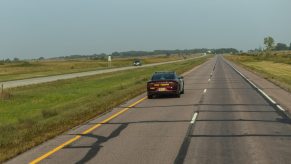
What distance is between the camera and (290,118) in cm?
1594

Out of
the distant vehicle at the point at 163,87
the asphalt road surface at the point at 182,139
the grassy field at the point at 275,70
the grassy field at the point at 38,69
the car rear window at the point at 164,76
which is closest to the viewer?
the asphalt road surface at the point at 182,139

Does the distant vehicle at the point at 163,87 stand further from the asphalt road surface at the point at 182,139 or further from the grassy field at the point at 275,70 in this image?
the grassy field at the point at 275,70

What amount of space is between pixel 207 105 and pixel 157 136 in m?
8.69

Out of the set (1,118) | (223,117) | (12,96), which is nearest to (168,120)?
(223,117)

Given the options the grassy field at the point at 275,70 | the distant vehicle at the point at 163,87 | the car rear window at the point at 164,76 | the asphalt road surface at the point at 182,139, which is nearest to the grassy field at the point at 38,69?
the grassy field at the point at 275,70

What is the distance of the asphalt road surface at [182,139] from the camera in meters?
9.47

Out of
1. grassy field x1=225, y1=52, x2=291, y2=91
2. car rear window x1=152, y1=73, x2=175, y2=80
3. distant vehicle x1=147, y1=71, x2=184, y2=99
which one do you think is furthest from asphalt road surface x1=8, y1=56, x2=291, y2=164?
grassy field x1=225, y1=52, x2=291, y2=91

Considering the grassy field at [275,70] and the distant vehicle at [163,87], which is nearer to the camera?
the distant vehicle at [163,87]

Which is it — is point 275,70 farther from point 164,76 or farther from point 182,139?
point 182,139

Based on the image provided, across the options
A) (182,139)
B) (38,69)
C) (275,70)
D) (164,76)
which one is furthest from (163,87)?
(38,69)

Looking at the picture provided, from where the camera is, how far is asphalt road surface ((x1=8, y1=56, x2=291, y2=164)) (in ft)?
31.1

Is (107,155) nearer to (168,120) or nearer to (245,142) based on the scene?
(245,142)

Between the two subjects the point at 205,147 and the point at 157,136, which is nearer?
the point at 205,147

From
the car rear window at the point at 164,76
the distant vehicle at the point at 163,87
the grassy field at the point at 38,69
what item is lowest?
the grassy field at the point at 38,69
